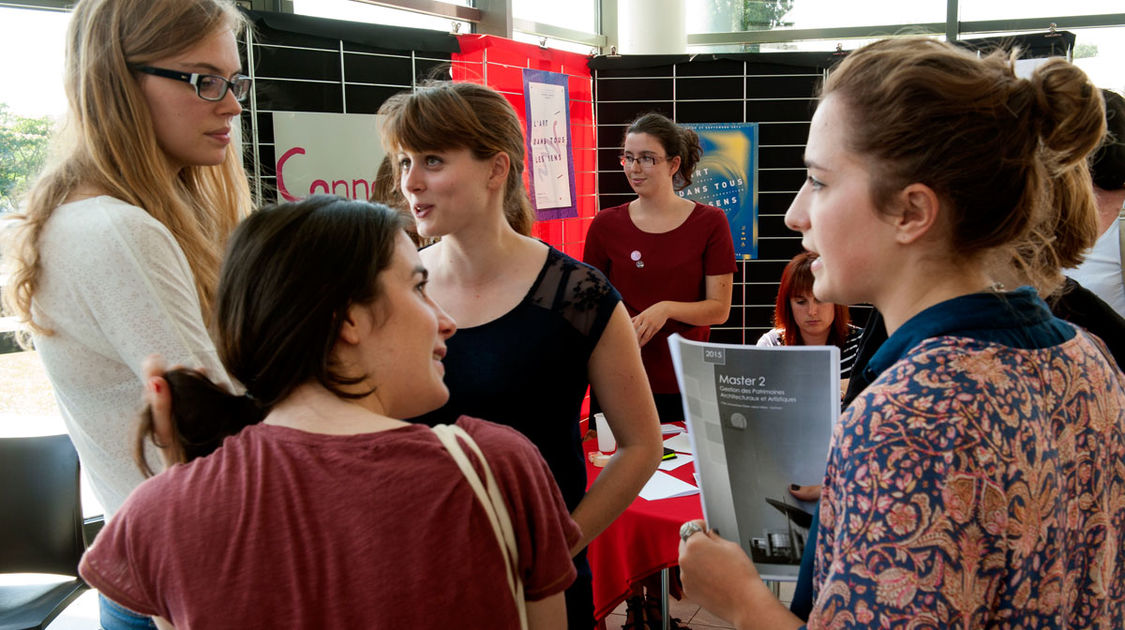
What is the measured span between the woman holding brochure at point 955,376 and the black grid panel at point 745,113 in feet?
12.3

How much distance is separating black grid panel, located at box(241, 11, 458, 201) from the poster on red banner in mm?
551

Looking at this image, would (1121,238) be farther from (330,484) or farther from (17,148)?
(17,148)

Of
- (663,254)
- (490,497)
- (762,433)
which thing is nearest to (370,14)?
(663,254)

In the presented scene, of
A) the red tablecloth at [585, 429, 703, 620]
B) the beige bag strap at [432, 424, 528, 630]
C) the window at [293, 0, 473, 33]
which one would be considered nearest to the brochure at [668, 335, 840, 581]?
the beige bag strap at [432, 424, 528, 630]

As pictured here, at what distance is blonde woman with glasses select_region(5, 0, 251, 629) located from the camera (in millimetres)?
1088

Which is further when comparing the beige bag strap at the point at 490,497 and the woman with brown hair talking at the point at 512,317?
the woman with brown hair talking at the point at 512,317

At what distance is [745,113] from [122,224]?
405cm

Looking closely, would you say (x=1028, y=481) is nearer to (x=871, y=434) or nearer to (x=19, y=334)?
(x=871, y=434)

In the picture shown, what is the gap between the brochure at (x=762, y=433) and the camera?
104 cm

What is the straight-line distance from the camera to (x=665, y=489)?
2369 mm

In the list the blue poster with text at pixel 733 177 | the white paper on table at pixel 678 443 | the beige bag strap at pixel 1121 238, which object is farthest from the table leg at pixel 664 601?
the blue poster with text at pixel 733 177

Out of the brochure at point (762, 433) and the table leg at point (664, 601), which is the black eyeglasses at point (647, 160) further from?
the brochure at point (762, 433)

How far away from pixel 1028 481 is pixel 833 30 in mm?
4900

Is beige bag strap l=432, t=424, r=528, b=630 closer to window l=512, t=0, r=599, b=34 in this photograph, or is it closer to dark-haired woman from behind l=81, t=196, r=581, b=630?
dark-haired woman from behind l=81, t=196, r=581, b=630
